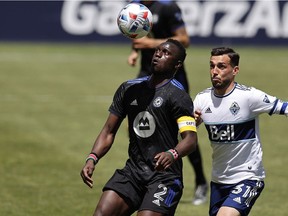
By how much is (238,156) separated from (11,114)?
11.2 m

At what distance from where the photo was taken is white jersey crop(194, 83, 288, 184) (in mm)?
8789

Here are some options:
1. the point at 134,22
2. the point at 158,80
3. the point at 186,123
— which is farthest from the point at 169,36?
the point at 186,123

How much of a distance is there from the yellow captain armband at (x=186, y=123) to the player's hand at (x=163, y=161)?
16.6 inches

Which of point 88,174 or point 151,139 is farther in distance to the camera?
point 151,139

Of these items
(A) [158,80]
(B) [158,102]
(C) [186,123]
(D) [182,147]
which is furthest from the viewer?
(A) [158,80]

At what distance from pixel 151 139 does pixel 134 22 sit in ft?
5.10

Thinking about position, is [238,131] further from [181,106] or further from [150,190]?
[150,190]

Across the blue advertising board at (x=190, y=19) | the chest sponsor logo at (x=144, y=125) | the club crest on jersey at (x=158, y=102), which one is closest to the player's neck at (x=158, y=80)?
the club crest on jersey at (x=158, y=102)

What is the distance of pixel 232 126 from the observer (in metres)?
8.82

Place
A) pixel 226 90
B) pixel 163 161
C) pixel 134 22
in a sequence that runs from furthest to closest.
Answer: pixel 134 22 < pixel 226 90 < pixel 163 161

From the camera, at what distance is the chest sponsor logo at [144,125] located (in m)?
8.30

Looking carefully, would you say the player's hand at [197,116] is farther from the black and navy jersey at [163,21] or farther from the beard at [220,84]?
the black and navy jersey at [163,21]

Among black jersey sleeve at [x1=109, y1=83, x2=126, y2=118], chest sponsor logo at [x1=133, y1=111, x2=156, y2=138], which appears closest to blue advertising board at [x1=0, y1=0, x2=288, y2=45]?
black jersey sleeve at [x1=109, y1=83, x2=126, y2=118]

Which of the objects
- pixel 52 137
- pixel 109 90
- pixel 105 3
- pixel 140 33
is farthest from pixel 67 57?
pixel 140 33
